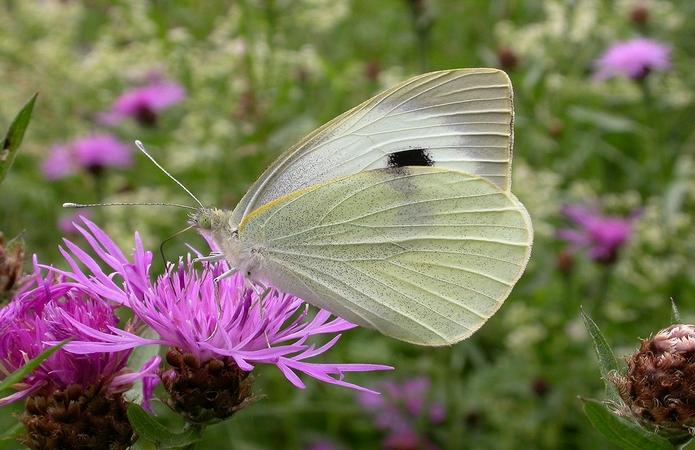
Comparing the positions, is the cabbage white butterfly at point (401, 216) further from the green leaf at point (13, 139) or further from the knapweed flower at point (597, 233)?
the knapweed flower at point (597, 233)

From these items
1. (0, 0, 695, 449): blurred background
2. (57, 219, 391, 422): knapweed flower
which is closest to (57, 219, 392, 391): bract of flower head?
(57, 219, 391, 422): knapweed flower

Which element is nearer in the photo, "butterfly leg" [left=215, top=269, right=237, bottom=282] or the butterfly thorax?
"butterfly leg" [left=215, top=269, right=237, bottom=282]

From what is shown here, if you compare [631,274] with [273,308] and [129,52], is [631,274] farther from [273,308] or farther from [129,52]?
[129,52]

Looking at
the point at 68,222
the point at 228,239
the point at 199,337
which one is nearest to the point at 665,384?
the point at 199,337

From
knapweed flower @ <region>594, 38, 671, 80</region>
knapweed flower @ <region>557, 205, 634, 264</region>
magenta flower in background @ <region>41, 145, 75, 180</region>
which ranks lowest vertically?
knapweed flower @ <region>557, 205, 634, 264</region>

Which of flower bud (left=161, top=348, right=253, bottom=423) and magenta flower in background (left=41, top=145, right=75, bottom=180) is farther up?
magenta flower in background (left=41, top=145, right=75, bottom=180)

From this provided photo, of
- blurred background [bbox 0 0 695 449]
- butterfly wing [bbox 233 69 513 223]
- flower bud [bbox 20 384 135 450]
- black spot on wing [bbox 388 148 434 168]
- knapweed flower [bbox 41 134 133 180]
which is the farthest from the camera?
knapweed flower [bbox 41 134 133 180]

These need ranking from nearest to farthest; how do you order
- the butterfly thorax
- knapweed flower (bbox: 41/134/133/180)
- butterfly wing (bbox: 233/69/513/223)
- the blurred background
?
1. the butterfly thorax
2. butterfly wing (bbox: 233/69/513/223)
3. the blurred background
4. knapweed flower (bbox: 41/134/133/180)

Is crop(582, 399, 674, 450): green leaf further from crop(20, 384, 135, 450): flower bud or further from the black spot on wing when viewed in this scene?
the black spot on wing
